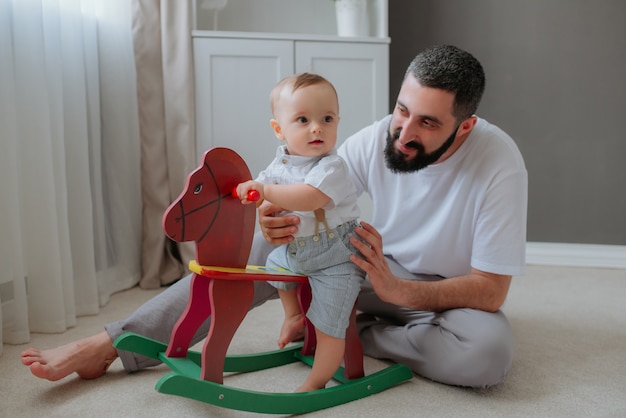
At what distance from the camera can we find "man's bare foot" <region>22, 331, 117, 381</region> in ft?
4.46

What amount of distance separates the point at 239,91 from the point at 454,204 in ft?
3.93

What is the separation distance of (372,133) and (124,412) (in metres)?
0.90

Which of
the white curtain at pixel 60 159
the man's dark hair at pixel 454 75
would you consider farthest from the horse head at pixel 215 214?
the white curtain at pixel 60 159

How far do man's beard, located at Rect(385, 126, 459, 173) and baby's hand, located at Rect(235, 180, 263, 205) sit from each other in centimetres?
43

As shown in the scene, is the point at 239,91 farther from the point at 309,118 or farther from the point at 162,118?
the point at 309,118

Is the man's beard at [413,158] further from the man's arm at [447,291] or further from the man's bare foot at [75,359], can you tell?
the man's bare foot at [75,359]

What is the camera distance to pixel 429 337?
1.49 m

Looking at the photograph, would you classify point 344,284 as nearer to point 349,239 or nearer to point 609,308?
point 349,239

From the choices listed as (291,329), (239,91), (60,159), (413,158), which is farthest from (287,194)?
(239,91)

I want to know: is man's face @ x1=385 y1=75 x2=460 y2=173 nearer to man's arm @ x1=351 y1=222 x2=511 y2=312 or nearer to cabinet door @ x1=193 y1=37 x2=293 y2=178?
man's arm @ x1=351 y1=222 x2=511 y2=312

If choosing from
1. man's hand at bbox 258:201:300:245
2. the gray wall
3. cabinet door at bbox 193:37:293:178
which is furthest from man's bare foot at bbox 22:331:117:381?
the gray wall

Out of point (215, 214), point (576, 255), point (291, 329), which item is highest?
point (215, 214)

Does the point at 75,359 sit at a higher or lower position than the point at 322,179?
lower

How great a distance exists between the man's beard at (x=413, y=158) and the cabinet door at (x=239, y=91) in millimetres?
1013
